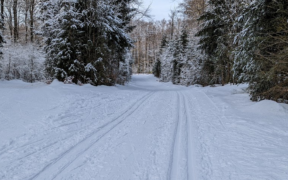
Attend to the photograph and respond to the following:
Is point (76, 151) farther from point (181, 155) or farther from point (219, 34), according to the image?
point (219, 34)

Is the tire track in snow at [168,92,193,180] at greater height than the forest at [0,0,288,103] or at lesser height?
lesser

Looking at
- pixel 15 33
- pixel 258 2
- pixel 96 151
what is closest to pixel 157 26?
pixel 15 33

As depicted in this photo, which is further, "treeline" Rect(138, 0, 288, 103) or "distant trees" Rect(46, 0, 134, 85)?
"distant trees" Rect(46, 0, 134, 85)

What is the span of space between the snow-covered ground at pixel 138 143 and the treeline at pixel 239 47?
1066 mm

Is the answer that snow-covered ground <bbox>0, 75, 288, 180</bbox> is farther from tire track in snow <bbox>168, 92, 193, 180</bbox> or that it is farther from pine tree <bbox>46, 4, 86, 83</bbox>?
pine tree <bbox>46, 4, 86, 83</bbox>

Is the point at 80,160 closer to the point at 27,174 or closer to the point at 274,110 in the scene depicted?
the point at 27,174

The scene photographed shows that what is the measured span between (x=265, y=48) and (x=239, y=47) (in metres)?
1.39

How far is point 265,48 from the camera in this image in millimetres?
6258

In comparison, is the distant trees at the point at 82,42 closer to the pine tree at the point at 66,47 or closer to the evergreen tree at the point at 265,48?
the pine tree at the point at 66,47

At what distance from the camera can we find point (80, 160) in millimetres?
2842

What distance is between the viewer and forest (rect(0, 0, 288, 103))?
6.01 m

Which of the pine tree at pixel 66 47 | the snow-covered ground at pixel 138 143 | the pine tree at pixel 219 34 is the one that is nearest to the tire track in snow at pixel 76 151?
A: the snow-covered ground at pixel 138 143

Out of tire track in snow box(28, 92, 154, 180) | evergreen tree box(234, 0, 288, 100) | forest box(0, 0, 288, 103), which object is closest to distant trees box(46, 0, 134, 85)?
forest box(0, 0, 288, 103)

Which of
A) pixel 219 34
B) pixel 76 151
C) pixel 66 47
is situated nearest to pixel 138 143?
pixel 76 151
